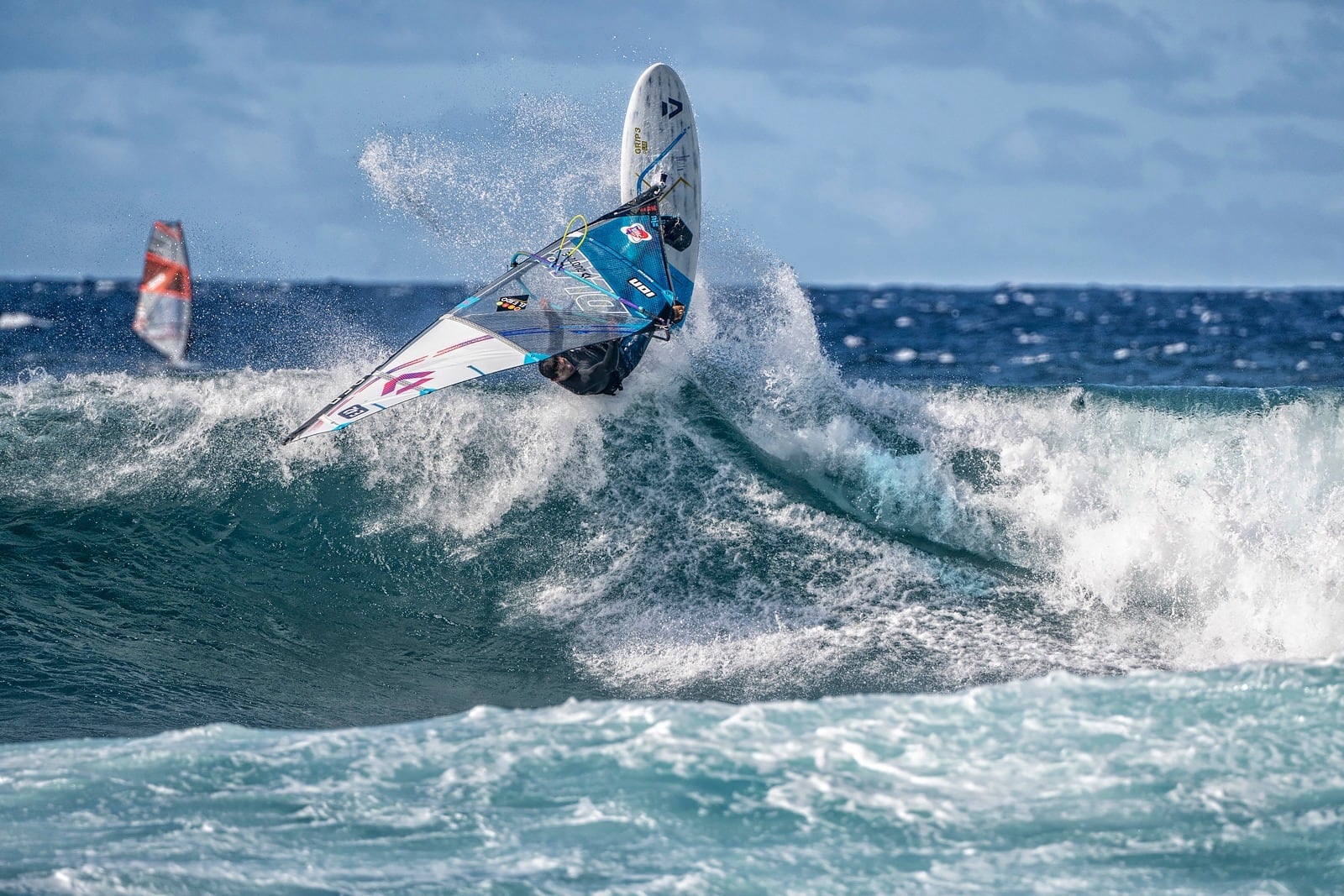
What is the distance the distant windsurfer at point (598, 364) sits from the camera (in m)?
9.84

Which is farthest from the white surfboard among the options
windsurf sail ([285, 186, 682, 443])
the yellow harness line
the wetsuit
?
the wetsuit

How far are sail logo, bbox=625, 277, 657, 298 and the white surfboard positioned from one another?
39.9 inches

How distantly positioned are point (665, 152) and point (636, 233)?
1.17 meters

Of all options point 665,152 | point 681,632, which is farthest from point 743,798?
point 665,152

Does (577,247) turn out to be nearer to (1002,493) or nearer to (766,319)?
(766,319)

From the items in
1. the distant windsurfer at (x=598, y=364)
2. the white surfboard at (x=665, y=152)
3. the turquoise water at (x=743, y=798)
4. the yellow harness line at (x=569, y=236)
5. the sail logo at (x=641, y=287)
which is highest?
the white surfboard at (x=665, y=152)

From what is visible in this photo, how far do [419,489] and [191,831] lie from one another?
522cm

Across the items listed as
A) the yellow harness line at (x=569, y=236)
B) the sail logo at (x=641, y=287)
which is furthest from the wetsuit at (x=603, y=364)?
the yellow harness line at (x=569, y=236)

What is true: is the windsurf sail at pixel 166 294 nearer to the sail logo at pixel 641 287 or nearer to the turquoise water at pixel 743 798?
the sail logo at pixel 641 287

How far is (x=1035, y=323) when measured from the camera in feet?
117

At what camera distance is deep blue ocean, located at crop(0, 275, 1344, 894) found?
4715 millimetres

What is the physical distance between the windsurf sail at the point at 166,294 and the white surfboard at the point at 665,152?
7556 millimetres

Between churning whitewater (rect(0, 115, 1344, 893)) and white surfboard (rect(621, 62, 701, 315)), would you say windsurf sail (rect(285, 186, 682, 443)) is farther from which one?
churning whitewater (rect(0, 115, 1344, 893))

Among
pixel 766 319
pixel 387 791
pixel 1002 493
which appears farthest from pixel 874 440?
pixel 387 791
